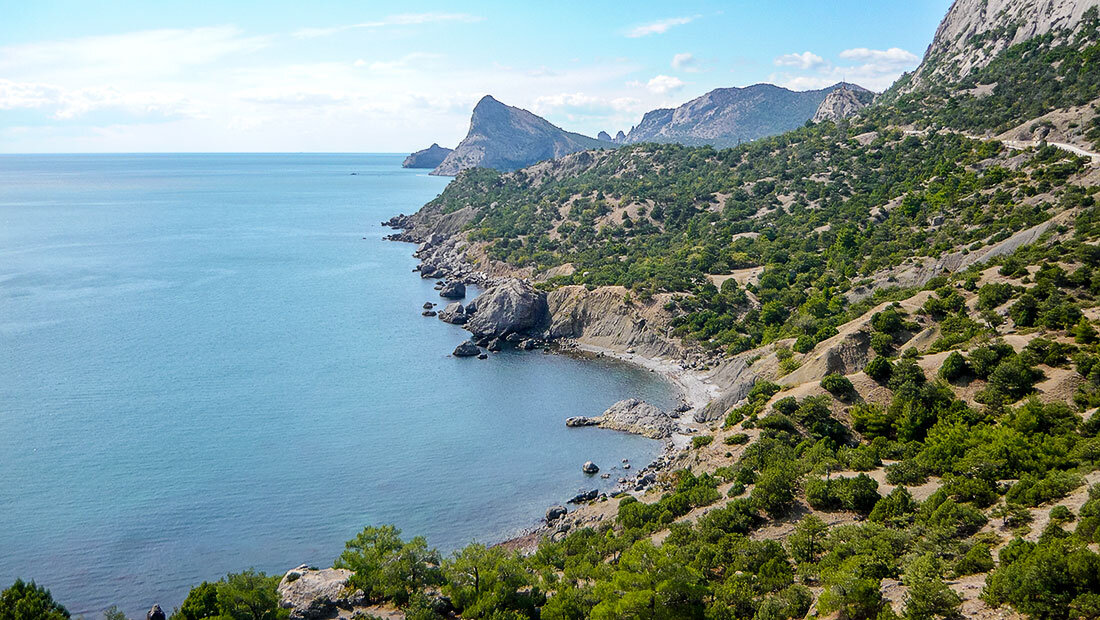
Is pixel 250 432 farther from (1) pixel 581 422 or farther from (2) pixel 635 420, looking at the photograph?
(2) pixel 635 420

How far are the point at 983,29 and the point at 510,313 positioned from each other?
110 metres

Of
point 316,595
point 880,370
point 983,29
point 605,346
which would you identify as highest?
point 983,29

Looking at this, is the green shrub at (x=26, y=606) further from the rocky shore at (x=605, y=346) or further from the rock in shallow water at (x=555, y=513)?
the rock in shallow water at (x=555, y=513)

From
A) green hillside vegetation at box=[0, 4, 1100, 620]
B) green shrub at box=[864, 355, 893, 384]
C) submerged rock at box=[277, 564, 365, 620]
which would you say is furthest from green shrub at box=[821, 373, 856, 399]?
submerged rock at box=[277, 564, 365, 620]

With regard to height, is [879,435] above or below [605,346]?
above

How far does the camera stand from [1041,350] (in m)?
47.8

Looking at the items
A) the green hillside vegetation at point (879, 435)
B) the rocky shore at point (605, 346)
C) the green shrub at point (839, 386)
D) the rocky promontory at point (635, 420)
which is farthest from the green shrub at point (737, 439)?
the rocky promontory at point (635, 420)

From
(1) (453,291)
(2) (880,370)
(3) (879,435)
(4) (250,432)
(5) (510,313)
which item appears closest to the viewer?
(3) (879,435)

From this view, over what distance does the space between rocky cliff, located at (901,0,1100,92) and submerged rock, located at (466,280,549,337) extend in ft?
303

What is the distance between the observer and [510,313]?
99.2 meters

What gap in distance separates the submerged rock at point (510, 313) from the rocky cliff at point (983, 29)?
92245mm

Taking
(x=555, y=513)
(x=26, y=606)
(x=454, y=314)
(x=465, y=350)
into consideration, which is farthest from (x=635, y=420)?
(x=26, y=606)

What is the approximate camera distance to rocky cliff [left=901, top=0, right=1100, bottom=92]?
119538 millimetres

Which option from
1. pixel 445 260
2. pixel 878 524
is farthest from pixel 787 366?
pixel 445 260
